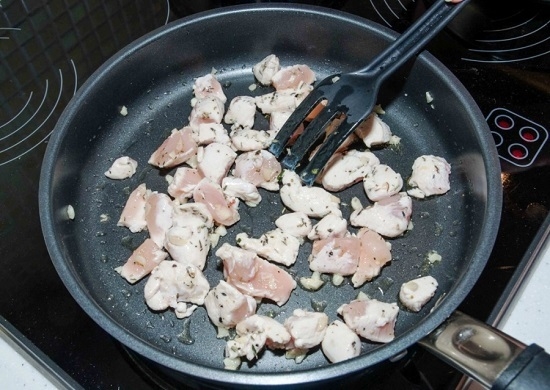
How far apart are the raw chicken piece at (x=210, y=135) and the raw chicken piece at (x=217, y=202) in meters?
0.11

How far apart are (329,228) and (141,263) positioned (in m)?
0.33

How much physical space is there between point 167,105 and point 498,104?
26.8 inches

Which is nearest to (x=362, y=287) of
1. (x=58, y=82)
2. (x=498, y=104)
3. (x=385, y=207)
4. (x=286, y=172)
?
(x=385, y=207)

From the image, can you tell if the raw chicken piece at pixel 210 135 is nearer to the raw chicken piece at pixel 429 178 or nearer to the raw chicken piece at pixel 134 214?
the raw chicken piece at pixel 134 214

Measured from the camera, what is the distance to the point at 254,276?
0.99 metres

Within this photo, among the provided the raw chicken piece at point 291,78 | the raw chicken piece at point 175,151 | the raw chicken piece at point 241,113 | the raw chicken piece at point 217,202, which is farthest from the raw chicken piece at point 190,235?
the raw chicken piece at point 291,78

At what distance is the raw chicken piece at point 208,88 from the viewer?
1249 millimetres

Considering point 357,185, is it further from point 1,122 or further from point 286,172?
point 1,122

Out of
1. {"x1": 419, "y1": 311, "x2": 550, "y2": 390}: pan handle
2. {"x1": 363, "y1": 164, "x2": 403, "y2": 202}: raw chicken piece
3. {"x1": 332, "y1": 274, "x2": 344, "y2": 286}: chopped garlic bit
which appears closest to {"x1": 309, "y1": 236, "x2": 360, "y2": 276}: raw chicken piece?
{"x1": 332, "y1": 274, "x2": 344, "y2": 286}: chopped garlic bit

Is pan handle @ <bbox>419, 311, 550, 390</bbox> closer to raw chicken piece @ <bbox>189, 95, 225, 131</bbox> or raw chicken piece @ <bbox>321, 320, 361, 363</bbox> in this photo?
raw chicken piece @ <bbox>321, 320, 361, 363</bbox>

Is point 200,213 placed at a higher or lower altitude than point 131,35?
lower

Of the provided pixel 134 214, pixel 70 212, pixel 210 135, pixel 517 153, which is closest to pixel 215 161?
pixel 210 135

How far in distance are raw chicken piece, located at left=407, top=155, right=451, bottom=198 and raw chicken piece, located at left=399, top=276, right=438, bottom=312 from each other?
0.19 m

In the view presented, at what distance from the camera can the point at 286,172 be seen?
1.12 meters
